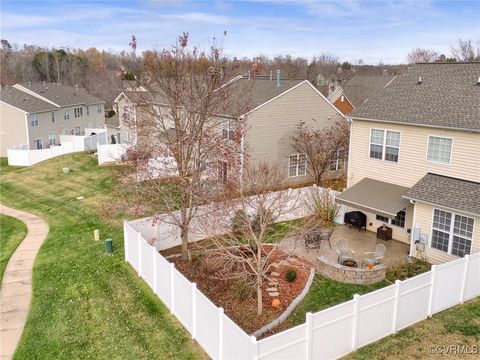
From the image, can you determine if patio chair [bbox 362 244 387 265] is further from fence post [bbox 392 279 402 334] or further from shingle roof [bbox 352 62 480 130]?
shingle roof [bbox 352 62 480 130]

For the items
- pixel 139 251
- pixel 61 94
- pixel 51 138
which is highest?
pixel 61 94

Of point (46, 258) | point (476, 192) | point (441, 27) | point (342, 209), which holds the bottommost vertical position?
point (46, 258)

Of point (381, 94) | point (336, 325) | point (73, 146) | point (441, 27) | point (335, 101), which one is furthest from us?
point (335, 101)

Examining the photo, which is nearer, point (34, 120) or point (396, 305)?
point (396, 305)

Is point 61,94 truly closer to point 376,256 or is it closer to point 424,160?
point 424,160

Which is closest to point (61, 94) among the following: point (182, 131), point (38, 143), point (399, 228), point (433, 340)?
point (38, 143)

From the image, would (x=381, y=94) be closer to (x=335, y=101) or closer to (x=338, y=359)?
(x=338, y=359)

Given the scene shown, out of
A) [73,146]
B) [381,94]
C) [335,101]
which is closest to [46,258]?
[381,94]
